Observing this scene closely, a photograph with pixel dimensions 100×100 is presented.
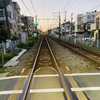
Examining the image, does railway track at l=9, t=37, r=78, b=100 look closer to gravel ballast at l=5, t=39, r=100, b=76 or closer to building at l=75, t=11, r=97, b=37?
gravel ballast at l=5, t=39, r=100, b=76

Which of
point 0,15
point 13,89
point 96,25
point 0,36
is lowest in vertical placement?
point 13,89

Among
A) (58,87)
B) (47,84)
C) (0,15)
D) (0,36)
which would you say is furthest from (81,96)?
(0,15)

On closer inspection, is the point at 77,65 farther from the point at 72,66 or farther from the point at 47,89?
the point at 47,89

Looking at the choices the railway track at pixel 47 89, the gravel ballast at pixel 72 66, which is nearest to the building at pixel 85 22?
the gravel ballast at pixel 72 66

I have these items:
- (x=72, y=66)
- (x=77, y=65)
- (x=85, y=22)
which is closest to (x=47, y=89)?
(x=72, y=66)

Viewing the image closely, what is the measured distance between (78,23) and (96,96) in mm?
66022

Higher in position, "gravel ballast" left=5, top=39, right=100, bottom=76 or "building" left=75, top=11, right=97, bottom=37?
"building" left=75, top=11, right=97, bottom=37

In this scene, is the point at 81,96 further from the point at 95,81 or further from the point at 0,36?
the point at 0,36

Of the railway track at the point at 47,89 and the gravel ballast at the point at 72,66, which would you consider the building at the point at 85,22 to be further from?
the railway track at the point at 47,89

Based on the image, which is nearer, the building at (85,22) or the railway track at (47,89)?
the railway track at (47,89)

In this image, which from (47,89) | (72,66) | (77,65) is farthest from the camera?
(77,65)

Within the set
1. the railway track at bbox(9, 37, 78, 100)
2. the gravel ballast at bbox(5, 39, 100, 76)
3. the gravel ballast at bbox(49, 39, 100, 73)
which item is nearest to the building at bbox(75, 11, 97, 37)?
the gravel ballast at bbox(49, 39, 100, 73)

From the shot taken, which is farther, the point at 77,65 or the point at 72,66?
the point at 77,65

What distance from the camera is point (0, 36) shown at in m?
27.9
